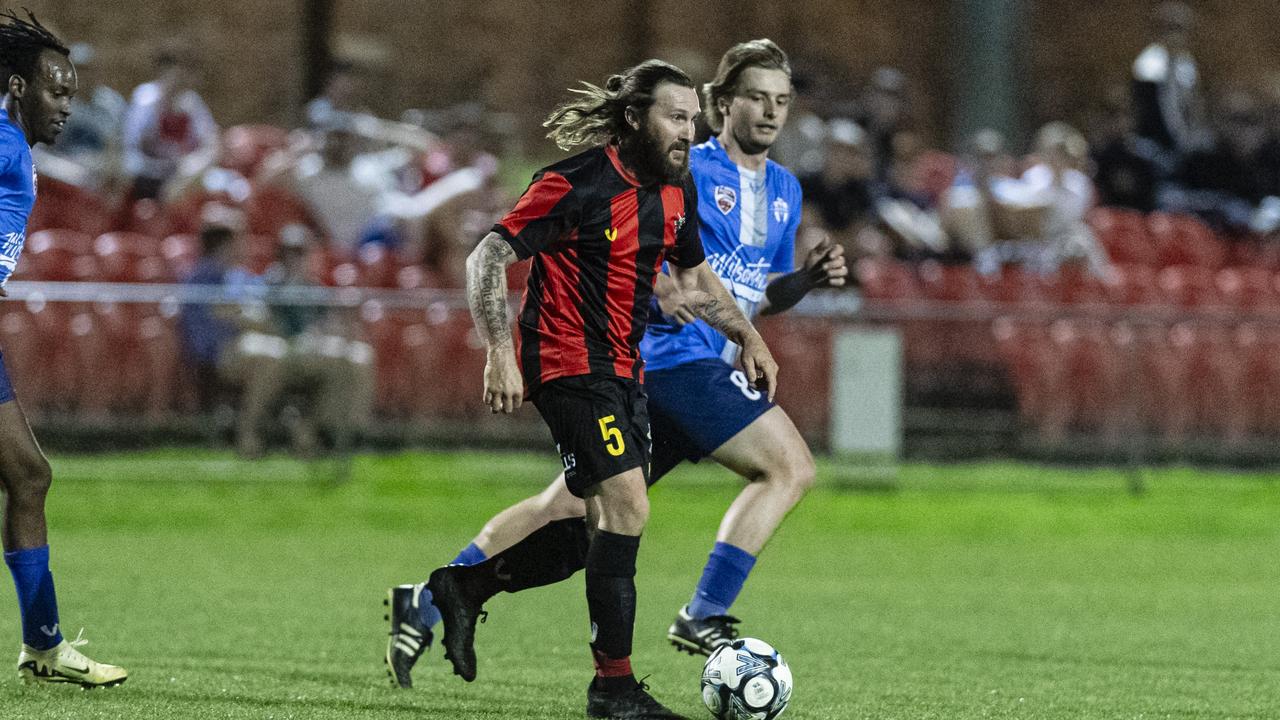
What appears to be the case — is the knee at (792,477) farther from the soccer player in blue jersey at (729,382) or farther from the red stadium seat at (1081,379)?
the red stadium seat at (1081,379)

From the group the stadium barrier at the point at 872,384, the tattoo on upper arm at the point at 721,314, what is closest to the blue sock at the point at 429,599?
the tattoo on upper arm at the point at 721,314

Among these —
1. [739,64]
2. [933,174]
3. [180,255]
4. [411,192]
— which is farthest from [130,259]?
[933,174]

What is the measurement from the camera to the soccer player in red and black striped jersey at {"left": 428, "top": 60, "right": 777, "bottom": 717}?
18.1ft

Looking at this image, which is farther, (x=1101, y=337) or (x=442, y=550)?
(x=1101, y=337)

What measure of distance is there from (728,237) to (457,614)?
1.84 meters

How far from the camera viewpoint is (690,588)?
10039 mm

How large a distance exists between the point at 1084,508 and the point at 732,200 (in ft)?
23.2

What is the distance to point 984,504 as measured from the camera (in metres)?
13.3

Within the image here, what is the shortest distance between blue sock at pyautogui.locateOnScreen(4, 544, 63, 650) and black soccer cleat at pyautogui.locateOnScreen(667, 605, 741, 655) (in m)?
2.15

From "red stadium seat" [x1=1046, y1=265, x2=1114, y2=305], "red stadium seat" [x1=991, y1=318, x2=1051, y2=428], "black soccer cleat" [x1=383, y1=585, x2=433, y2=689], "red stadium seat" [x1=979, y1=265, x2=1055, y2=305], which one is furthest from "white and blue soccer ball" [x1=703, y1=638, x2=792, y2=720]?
"red stadium seat" [x1=1046, y1=265, x2=1114, y2=305]

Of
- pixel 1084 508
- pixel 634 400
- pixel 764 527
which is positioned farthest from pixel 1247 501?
pixel 634 400

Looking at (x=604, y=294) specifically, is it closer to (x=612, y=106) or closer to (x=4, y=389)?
(x=612, y=106)

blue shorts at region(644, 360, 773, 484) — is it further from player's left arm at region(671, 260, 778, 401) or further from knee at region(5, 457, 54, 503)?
knee at region(5, 457, 54, 503)

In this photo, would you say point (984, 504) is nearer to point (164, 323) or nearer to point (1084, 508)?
point (1084, 508)
